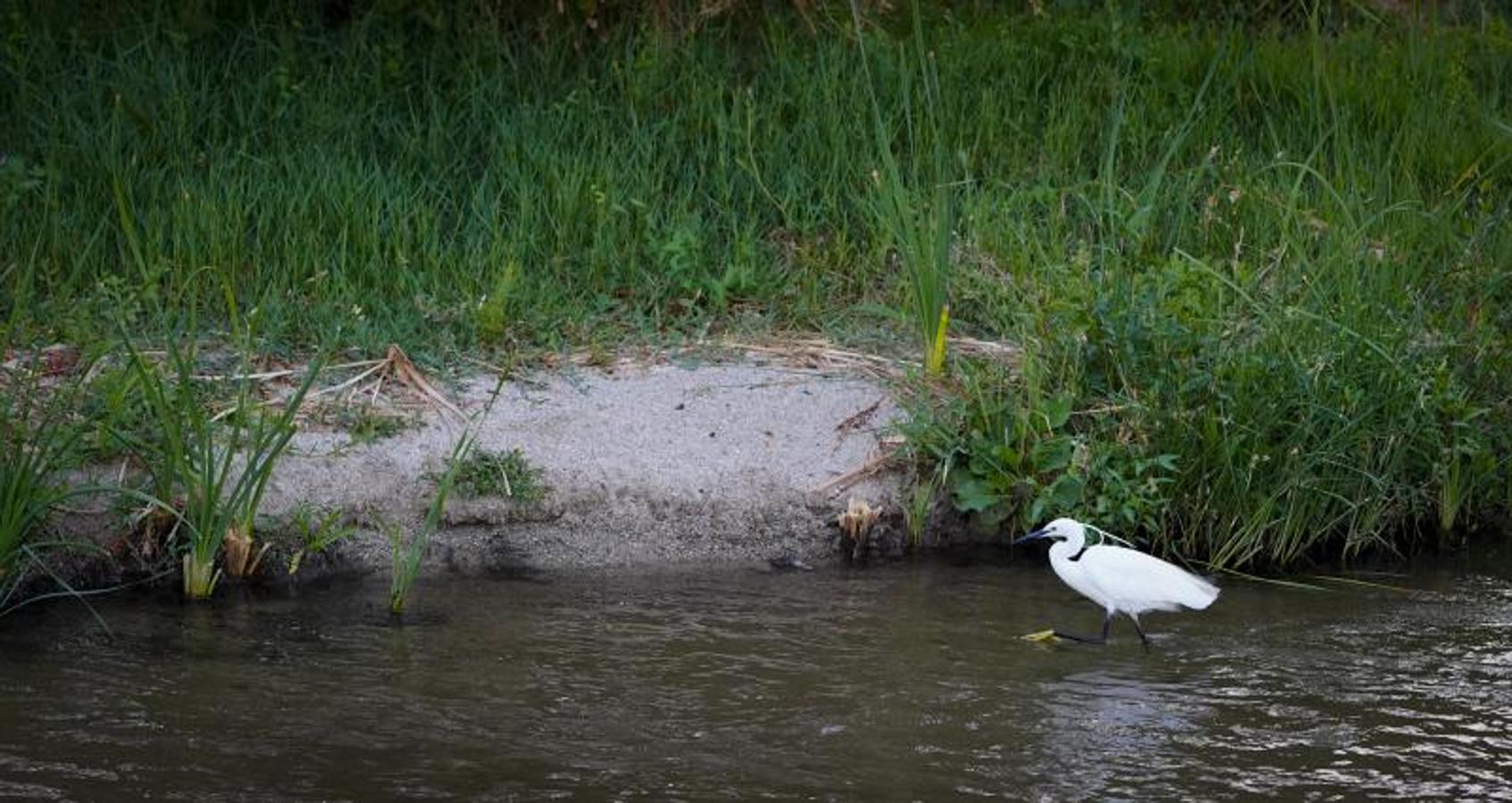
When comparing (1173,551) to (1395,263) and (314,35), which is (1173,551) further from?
(314,35)

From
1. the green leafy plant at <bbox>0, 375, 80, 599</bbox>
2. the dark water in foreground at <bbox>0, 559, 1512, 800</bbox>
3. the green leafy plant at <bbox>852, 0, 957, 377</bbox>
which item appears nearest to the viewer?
the dark water in foreground at <bbox>0, 559, 1512, 800</bbox>

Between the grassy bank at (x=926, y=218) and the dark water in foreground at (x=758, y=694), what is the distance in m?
0.56

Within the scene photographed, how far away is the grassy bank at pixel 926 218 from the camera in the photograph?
7.16 meters

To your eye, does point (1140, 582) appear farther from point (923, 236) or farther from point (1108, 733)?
point (923, 236)

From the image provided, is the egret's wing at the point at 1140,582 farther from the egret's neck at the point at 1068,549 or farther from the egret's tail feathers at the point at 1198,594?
the egret's neck at the point at 1068,549

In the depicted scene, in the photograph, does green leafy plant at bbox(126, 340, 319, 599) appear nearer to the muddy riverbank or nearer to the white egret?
the muddy riverbank

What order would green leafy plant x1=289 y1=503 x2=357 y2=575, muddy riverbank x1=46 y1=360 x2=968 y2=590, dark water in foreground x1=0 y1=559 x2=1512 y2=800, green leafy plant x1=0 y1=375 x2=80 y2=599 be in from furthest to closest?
muddy riverbank x1=46 y1=360 x2=968 y2=590 < green leafy plant x1=289 y1=503 x2=357 y2=575 < green leafy plant x1=0 y1=375 x2=80 y2=599 < dark water in foreground x1=0 y1=559 x2=1512 y2=800

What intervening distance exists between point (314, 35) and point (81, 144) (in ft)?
5.46

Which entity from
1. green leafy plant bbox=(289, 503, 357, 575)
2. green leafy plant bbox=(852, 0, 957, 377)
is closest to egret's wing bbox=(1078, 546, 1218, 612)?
green leafy plant bbox=(852, 0, 957, 377)

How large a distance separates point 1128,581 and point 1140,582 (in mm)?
36

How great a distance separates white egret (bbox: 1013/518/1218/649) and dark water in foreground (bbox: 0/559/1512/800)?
19 centimetres

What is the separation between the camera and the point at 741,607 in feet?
21.8

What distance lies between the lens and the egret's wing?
6078 millimetres

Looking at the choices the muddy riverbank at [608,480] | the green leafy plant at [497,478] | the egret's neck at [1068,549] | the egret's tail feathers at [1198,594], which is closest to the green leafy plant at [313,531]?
the muddy riverbank at [608,480]
